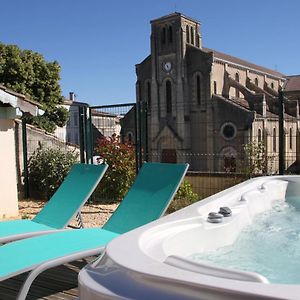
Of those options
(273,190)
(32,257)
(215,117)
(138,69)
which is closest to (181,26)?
(138,69)

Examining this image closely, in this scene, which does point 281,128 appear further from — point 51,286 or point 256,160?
point 51,286

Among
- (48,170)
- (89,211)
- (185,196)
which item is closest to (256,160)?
(185,196)

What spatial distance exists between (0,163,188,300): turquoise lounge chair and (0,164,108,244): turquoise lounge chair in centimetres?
42

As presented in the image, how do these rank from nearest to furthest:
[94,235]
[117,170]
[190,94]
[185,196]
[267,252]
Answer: [267,252], [94,235], [185,196], [117,170], [190,94]

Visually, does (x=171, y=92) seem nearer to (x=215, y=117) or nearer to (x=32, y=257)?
(x=215, y=117)

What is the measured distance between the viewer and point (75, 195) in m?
4.88

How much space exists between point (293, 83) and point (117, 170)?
4349 centimetres

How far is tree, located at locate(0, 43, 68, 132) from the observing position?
2173 cm

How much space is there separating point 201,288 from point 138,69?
3883 cm

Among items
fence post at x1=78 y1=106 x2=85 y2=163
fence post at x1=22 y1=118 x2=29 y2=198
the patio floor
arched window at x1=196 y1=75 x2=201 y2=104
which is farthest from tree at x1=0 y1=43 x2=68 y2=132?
the patio floor

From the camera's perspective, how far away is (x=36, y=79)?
23.0 meters

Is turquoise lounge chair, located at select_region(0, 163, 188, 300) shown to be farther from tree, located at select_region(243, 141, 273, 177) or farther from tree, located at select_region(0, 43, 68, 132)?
tree, located at select_region(0, 43, 68, 132)

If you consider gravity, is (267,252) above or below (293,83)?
below

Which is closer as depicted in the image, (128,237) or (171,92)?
(128,237)
